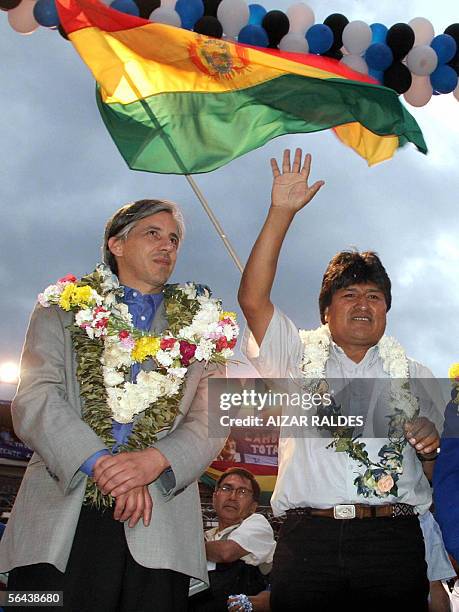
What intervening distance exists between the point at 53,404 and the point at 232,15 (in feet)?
11.7

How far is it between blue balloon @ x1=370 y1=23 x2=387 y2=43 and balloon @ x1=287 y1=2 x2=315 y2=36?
47cm

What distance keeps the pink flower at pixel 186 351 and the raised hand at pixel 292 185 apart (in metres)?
0.86

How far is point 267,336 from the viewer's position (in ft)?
11.8

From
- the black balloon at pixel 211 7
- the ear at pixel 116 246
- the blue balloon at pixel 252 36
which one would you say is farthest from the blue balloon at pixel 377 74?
the ear at pixel 116 246

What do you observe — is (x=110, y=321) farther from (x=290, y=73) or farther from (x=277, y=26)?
(x=277, y=26)

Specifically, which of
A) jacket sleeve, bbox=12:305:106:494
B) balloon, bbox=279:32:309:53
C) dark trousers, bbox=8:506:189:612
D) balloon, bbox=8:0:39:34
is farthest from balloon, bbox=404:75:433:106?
dark trousers, bbox=8:506:189:612

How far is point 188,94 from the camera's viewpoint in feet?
15.0

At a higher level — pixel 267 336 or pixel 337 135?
pixel 337 135

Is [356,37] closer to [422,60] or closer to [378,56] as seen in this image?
[378,56]

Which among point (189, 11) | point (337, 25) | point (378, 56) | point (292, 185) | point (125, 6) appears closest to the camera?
point (292, 185)

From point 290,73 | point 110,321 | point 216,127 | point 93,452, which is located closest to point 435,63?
point 290,73

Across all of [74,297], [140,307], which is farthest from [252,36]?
[74,297]

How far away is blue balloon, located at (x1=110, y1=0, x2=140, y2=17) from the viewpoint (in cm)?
507

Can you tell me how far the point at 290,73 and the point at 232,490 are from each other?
3.31 m
